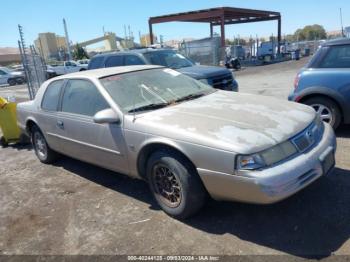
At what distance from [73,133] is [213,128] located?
2.27m

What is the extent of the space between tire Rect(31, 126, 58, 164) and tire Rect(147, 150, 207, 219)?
2715mm

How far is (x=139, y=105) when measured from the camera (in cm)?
420

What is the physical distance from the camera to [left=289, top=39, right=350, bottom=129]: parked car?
18.4 feet

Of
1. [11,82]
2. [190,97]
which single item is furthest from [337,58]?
[11,82]

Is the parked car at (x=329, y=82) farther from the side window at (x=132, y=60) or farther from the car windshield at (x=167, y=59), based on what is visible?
the side window at (x=132, y=60)

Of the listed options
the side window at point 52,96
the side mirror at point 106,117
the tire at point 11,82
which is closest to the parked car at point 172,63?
the side window at point 52,96

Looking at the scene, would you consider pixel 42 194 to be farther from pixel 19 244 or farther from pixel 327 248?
pixel 327 248

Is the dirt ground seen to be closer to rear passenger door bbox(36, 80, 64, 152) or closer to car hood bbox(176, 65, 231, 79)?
rear passenger door bbox(36, 80, 64, 152)

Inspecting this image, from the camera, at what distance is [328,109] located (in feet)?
19.3

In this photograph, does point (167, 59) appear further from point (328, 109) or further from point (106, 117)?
point (106, 117)

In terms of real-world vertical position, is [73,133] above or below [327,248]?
above

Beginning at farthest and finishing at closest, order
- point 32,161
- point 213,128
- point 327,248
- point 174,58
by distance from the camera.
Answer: point 174,58 < point 32,161 < point 213,128 < point 327,248

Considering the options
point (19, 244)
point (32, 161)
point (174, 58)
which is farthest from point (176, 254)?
point (174, 58)

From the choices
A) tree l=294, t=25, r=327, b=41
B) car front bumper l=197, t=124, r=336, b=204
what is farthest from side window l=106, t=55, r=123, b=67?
tree l=294, t=25, r=327, b=41
